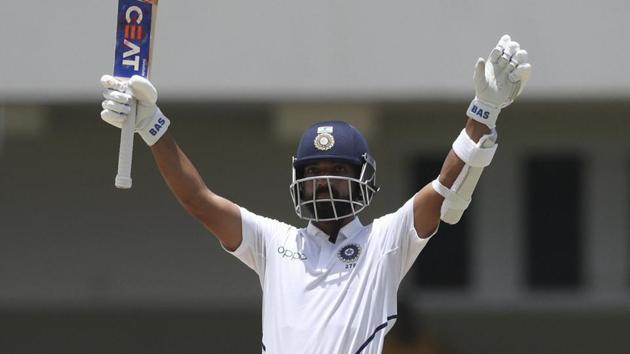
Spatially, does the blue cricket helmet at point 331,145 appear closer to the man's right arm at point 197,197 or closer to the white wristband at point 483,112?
the man's right arm at point 197,197

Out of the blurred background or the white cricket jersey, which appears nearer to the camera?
the white cricket jersey

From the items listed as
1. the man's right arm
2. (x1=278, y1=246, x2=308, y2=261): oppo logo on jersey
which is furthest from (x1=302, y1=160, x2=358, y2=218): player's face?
the man's right arm

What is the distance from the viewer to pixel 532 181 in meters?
8.53

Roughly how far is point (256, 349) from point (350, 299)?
5232mm

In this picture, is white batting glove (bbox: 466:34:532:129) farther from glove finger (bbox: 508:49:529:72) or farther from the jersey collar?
the jersey collar

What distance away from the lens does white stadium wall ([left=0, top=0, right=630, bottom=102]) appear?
6461 millimetres

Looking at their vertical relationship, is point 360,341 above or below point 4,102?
below

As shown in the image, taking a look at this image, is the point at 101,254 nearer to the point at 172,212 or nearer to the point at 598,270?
the point at 172,212

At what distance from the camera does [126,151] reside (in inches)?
136

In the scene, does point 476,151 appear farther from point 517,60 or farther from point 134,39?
point 134,39

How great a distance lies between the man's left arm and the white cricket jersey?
0.09 m

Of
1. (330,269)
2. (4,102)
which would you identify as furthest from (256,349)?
(330,269)

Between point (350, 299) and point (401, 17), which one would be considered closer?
point (350, 299)

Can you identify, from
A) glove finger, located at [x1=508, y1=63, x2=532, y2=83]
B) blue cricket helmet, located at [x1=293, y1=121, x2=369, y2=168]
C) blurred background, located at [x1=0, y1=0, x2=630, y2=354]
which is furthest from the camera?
blurred background, located at [x1=0, y1=0, x2=630, y2=354]
